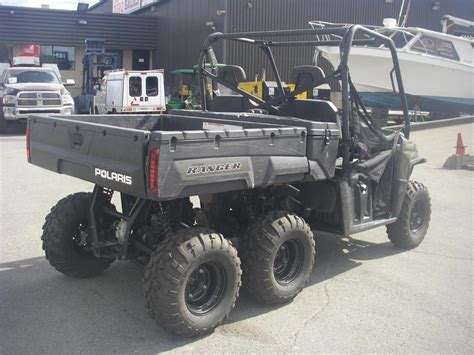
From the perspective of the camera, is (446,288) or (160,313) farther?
(446,288)

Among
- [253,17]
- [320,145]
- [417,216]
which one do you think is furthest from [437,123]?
[320,145]

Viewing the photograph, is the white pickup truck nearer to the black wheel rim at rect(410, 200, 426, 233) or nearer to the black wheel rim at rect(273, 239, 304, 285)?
the black wheel rim at rect(410, 200, 426, 233)

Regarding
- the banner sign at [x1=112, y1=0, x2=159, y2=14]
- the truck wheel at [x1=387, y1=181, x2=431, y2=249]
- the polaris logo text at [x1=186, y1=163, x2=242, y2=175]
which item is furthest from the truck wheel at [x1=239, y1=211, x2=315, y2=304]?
the banner sign at [x1=112, y1=0, x2=159, y2=14]

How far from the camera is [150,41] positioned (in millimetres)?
31562

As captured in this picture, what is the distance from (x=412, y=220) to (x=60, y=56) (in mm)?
28243

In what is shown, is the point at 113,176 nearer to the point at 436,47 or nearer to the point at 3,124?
the point at 3,124

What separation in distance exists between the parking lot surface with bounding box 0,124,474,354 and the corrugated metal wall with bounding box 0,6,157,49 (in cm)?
2443

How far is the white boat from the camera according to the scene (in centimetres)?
1677

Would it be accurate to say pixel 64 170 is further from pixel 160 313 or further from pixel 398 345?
pixel 398 345

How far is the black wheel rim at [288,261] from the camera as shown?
4.33 meters

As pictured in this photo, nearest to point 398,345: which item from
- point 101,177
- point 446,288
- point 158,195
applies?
point 446,288

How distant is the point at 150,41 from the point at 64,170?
29.0 m

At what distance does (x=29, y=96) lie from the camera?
16625 mm

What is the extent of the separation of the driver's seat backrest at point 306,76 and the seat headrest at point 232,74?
2.11ft
